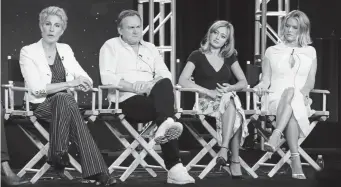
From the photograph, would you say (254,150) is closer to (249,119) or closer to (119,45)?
(249,119)

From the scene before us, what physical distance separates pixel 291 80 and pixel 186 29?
2.73 meters

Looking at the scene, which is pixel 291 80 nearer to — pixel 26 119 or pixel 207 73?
pixel 207 73

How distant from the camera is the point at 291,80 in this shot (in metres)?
5.21

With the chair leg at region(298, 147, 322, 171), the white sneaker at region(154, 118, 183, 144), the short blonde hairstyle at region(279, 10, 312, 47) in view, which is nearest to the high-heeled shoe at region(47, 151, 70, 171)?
the white sneaker at region(154, 118, 183, 144)

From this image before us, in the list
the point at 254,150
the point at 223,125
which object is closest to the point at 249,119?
the point at 223,125

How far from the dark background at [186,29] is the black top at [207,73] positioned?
210 centimetres

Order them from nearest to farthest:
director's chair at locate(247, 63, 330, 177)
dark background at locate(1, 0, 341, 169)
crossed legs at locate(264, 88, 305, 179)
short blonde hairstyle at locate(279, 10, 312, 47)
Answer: crossed legs at locate(264, 88, 305, 179)
director's chair at locate(247, 63, 330, 177)
short blonde hairstyle at locate(279, 10, 312, 47)
dark background at locate(1, 0, 341, 169)

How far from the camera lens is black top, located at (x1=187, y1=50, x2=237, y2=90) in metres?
5.05

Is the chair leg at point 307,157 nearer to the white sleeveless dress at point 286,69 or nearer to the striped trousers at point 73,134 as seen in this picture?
the white sleeveless dress at point 286,69

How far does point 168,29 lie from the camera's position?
25.0ft

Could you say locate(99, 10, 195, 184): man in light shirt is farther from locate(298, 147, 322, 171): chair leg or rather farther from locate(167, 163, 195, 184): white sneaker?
locate(298, 147, 322, 171): chair leg

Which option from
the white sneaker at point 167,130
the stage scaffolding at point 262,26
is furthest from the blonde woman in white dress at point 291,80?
the stage scaffolding at point 262,26

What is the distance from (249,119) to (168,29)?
2796 mm

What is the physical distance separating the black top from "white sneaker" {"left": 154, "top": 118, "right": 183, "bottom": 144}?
849mm
